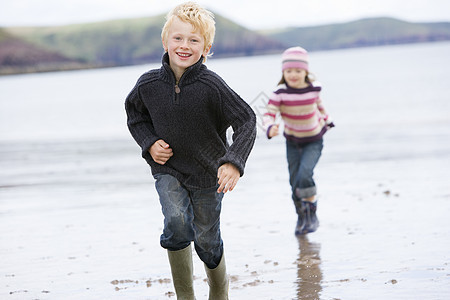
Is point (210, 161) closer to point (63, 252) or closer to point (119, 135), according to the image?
point (63, 252)

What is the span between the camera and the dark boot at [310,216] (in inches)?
277

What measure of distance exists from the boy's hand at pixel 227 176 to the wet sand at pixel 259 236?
1177mm

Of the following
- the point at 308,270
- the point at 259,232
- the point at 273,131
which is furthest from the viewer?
the point at 259,232

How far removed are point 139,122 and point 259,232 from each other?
9.22 ft

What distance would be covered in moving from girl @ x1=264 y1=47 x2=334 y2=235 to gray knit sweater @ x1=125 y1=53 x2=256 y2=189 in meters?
2.81

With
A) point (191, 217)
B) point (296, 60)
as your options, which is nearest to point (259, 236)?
point (296, 60)

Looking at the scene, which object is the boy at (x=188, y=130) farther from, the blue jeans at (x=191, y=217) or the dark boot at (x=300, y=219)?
the dark boot at (x=300, y=219)

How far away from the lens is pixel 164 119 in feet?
14.3

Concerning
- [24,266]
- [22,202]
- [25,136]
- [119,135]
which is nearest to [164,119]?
[24,266]

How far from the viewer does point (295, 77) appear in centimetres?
733

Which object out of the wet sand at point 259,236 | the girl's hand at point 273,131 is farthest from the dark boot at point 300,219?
the girl's hand at point 273,131

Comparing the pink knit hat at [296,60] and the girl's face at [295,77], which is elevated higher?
the pink knit hat at [296,60]

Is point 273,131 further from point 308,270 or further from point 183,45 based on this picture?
point 183,45

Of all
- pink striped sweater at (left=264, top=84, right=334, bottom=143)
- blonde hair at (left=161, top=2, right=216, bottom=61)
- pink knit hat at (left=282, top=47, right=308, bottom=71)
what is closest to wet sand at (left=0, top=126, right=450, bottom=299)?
pink striped sweater at (left=264, top=84, right=334, bottom=143)
